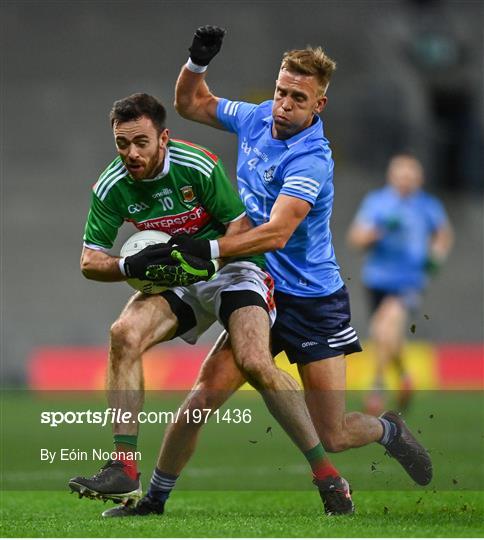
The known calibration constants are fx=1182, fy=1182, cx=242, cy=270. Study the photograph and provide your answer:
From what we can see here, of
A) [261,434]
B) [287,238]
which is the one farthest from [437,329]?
[287,238]

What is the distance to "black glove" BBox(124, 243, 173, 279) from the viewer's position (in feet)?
19.2

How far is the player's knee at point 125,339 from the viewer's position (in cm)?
586

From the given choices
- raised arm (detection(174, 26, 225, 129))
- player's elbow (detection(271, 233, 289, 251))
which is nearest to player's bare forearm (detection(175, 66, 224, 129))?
raised arm (detection(174, 26, 225, 129))

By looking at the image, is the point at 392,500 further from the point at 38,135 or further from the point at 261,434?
the point at 38,135

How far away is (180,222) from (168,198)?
17cm

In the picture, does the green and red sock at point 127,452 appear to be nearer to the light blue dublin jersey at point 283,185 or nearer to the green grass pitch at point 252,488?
the green grass pitch at point 252,488

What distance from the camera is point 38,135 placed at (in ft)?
67.2

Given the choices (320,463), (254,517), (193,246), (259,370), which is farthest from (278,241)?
(254,517)

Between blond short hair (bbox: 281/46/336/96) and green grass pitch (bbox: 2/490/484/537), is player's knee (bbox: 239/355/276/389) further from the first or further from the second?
blond short hair (bbox: 281/46/336/96)

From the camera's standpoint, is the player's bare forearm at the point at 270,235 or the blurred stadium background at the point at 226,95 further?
the blurred stadium background at the point at 226,95

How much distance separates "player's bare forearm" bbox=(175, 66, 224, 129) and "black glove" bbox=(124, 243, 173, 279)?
1.27 meters

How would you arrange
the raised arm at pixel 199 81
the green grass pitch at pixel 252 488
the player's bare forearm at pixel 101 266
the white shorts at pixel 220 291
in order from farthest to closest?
1. the raised arm at pixel 199 81
2. the white shorts at pixel 220 291
3. the player's bare forearm at pixel 101 266
4. the green grass pitch at pixel 252 488

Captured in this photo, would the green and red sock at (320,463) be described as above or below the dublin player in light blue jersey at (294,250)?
below

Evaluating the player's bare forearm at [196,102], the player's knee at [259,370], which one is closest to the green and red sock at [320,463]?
the player's knee at [259,370]
